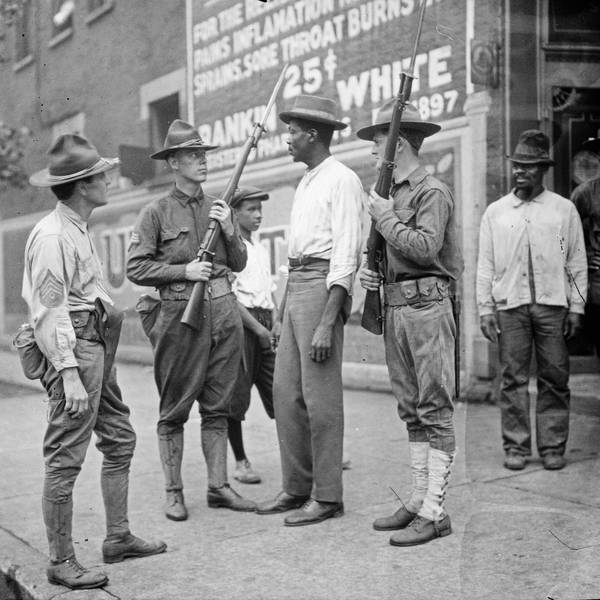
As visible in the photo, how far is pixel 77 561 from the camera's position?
346 centimetres

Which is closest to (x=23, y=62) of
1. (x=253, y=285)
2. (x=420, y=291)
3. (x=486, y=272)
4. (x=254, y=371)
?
(x=253, y=285)

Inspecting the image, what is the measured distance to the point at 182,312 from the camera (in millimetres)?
4297

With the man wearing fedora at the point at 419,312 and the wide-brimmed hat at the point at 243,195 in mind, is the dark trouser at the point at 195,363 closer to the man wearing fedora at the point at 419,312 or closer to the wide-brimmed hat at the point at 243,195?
the man wearing fedora at the point at 419,312

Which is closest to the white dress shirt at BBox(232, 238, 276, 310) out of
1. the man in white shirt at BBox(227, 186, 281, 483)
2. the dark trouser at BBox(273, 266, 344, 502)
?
the man in white shirt at BBox(227, 186, 281, 483)

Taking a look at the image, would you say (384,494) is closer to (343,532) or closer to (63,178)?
(343,532)

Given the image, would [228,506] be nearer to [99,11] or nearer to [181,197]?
[181,197]

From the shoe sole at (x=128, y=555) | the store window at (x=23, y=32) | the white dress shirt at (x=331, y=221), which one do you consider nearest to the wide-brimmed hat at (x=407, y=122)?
the white dress shirt at (x=331, y=221)

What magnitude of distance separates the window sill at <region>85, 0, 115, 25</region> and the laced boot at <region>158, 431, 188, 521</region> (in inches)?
176

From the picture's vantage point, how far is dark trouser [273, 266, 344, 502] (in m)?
4.09

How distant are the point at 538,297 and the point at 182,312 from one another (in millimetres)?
2207

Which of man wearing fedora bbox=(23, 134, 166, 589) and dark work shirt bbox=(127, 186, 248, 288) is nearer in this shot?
man wearing fedora bbox=(23, 134, 166, 589)

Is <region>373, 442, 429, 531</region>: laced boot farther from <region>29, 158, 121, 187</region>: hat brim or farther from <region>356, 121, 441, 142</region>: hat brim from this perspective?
<region>29, 158, 121, 187</region>: hat brim

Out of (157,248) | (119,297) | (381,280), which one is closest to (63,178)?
(157,248)

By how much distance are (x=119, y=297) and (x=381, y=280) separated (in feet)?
21.9
